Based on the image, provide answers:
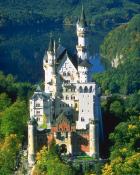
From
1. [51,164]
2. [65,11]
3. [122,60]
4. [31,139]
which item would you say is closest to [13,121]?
[31,139]

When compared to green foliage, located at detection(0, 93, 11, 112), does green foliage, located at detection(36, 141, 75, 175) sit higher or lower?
lower

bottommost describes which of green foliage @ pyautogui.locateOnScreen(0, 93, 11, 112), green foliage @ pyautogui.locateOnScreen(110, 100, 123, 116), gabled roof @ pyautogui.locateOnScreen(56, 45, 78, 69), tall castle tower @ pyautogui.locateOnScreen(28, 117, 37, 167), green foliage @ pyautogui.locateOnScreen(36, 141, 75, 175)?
green foliage @ pyautogui.locateOnScreen(36, 141, 75, 175)

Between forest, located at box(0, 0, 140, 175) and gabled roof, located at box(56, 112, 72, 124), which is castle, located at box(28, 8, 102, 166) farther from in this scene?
forest, located at box(0, 0, 140, 175)

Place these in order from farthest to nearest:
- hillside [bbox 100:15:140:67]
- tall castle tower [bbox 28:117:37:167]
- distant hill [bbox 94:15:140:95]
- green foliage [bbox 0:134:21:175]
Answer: hillside [bbox 100:15:140:67], distant hill [bbox 94:15:140:95], tall castle tower [bbox 28:117:37:167], green foliage [bbox 0:134:21:175]

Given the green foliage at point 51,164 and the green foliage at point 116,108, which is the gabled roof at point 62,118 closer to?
the green foliage at point 51,164

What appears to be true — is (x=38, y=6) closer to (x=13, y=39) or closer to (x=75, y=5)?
(x=75, y=5)

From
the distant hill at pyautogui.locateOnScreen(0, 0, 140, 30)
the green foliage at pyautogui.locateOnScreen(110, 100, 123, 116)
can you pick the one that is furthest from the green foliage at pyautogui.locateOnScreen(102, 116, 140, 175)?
the distant hill at pyautogui.locateOnScreen(0, 0, 140, 30)

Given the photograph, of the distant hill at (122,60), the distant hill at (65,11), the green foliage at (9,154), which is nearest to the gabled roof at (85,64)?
the green foliage at (9,154)
